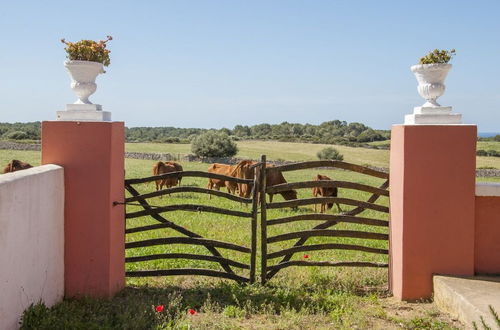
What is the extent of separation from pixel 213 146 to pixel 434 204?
4621cm

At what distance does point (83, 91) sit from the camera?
6.79 metres

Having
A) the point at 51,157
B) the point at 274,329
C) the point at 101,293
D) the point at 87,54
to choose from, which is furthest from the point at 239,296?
the point at 87,54

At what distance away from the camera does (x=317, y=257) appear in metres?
9.62

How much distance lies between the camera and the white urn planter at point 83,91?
663 centimetres

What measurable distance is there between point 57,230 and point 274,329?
8.96 feet

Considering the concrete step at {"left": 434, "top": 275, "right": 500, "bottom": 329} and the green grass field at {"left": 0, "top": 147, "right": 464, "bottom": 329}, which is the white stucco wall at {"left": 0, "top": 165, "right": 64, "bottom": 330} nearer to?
the green grass field at {"left": 0, "top": 147, "right": 464, "bottom": 329}

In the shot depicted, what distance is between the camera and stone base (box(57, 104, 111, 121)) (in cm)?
662

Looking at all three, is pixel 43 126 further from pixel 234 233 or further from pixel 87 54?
pixel 234 233

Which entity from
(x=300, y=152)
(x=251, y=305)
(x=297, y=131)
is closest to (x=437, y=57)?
(x=251, y=305)

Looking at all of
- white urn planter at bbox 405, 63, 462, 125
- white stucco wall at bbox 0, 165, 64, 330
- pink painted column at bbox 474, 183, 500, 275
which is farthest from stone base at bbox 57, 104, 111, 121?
pink painted column at bbox 474, 183, 500, 275

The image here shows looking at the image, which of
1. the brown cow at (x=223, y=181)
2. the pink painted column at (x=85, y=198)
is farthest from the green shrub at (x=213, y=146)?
the pink painted column at (x=85, y=198)

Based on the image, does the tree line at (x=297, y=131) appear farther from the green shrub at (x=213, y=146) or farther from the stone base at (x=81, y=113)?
the stone base at (x=81, y=113)

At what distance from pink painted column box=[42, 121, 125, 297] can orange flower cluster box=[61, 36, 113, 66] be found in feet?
3.00

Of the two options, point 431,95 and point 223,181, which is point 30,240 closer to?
point 431,95
